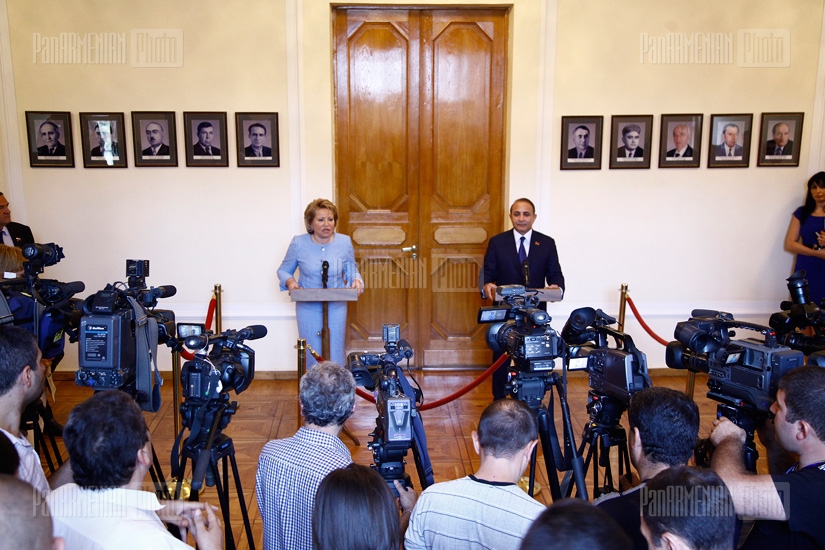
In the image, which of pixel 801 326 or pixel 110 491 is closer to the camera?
pixel 110 491

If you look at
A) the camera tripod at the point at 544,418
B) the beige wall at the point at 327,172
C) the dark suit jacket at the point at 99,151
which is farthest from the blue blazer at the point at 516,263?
the dark suit jacket at the point at 99,151

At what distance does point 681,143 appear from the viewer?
6.11 m

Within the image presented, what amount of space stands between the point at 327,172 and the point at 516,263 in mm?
1979

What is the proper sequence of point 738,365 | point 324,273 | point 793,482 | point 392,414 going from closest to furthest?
point 793,482, point 392,414, point 738,365, point 324,273

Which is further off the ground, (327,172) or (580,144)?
(580,144)

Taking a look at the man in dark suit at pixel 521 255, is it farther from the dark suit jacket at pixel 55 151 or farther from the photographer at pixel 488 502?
the dark suit jacket at pixel 55 151

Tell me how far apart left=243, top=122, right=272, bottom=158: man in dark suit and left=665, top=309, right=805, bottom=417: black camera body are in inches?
163

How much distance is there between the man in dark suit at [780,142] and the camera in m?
6.10

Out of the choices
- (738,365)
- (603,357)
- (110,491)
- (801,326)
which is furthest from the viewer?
(801,326)

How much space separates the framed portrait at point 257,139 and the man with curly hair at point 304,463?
3.89m

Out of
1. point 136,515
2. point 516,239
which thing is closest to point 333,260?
point 516,239

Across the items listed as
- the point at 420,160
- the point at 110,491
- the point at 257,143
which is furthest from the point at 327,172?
the point at 110,491

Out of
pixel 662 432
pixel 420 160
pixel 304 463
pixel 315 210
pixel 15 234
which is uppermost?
pixel 420 160

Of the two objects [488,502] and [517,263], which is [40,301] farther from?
[517,263]
